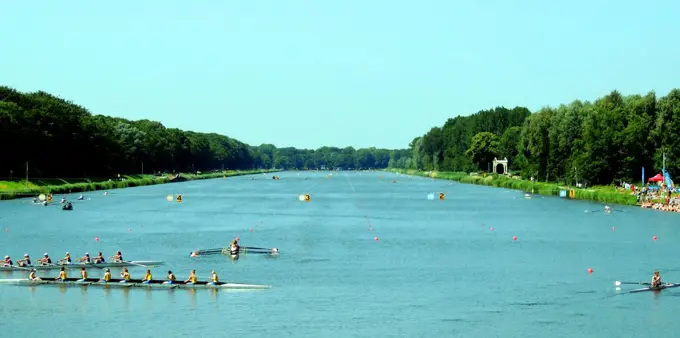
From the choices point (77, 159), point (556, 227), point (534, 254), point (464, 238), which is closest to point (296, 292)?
point (534, 254)

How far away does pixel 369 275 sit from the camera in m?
61.6

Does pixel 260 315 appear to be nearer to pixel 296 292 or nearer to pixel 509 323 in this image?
pixel 296 292

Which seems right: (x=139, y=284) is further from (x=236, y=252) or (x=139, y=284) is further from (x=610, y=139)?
(x=610, y=139)

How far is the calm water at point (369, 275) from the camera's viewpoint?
47188 millimetres

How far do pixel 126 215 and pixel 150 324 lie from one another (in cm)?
6719

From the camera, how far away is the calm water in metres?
47.2

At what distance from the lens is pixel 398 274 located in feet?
204

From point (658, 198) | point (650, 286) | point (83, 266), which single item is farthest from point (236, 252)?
point (658, 198)

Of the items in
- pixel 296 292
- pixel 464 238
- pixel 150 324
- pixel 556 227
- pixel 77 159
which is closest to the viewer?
pixel 150 324

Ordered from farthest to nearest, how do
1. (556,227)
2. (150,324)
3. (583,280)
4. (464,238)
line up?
(556,227)
(464,238)
(583,280)
(150,324)

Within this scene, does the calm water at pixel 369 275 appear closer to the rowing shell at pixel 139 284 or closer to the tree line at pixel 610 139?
the rowing shell at pixel 139 284

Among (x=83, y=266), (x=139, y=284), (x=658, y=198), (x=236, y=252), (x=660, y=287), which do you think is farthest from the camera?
(x=658, y=198)

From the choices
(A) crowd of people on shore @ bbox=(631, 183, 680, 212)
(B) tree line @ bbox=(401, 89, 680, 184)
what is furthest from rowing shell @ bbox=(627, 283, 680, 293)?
(B) tree line @ bbox=(401, 89, 680, 184)

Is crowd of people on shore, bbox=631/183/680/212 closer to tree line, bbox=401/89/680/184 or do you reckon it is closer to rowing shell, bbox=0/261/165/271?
tree line, bbox=401/89/680/184
